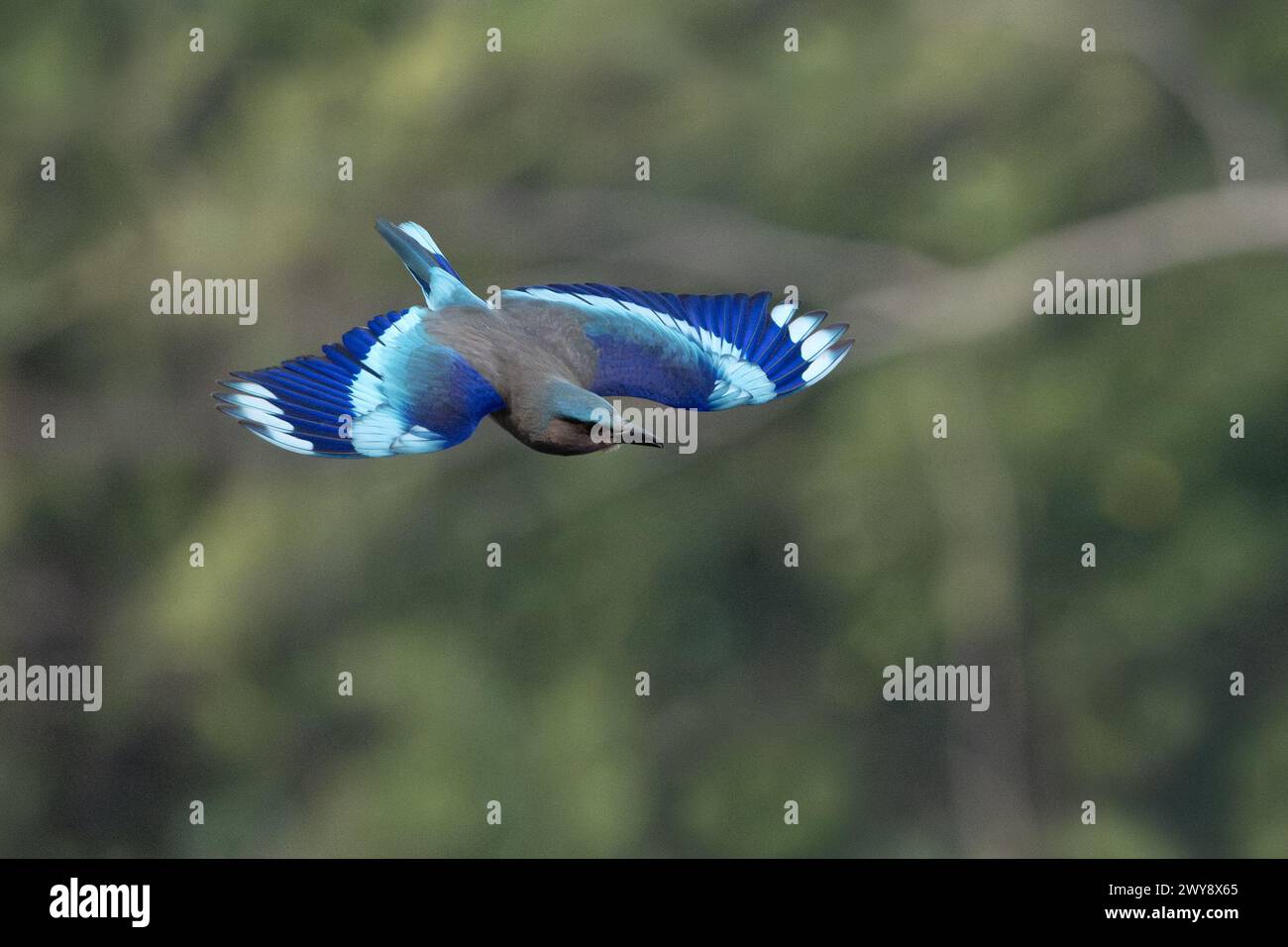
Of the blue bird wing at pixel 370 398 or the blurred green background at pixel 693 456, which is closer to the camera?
the blue bird wing at pixel 370 398

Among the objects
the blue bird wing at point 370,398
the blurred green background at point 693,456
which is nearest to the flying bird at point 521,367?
the blue bird wing at point 370,398

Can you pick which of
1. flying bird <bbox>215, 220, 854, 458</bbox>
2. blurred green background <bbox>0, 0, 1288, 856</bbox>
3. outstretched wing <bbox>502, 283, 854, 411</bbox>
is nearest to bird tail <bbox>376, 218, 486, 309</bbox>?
flying bird <bbox>215, 220, 854, 458</bbox>

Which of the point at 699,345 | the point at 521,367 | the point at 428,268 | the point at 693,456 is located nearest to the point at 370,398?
the point at 521,367

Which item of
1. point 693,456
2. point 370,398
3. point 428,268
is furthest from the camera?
point 693,456

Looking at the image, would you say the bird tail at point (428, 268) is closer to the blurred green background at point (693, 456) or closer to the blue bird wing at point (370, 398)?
the blue bird wing at point (370, 398)

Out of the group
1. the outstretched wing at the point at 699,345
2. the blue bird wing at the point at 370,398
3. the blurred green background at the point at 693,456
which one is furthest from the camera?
the blurred green background at the point at 693,456

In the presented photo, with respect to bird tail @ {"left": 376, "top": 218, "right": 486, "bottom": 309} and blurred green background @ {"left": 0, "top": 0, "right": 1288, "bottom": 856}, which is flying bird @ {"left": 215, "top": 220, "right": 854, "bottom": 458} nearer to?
bird tail @ {"left": 376, "top": 218, "right": 486, "bottom": 309}

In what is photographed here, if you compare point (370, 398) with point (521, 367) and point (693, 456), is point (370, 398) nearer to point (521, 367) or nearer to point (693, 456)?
point (521, 367)
